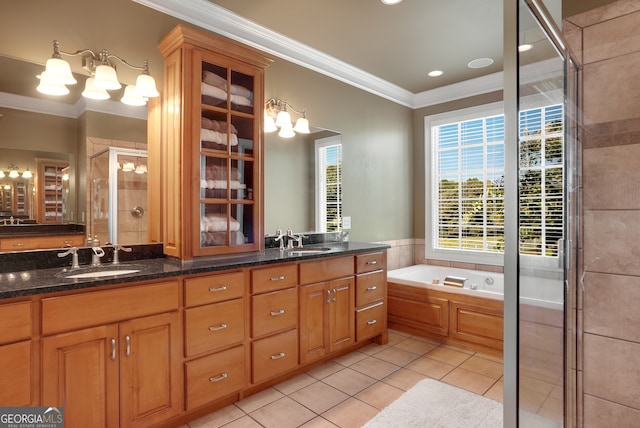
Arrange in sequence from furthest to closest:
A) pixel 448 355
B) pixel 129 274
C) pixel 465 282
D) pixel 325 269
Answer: pixel 465 282
pixel 448 355
pixel 325 269
pixel 129 274

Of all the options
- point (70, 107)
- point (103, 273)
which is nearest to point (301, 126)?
point (70, 107)

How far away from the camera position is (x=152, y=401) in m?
1.88

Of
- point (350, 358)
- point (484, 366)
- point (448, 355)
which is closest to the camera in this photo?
point (484, 366)

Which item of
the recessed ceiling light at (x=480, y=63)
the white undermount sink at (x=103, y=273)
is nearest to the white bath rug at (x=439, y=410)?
the white undermount sink at (x=103, y=273)

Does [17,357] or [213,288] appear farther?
[213,288]

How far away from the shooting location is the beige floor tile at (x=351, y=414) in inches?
82.6

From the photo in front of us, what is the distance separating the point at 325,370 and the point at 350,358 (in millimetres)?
319

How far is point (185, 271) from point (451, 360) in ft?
7.68

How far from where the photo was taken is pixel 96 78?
6.90ft

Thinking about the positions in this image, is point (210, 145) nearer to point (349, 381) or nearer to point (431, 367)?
→ point (349, 381)

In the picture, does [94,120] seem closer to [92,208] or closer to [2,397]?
[92,208]

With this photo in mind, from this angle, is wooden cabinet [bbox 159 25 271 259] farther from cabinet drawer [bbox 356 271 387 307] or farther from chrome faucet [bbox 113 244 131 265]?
cabinet drawer [bbox 356 271 387 307]

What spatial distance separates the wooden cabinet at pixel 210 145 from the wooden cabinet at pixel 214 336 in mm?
343

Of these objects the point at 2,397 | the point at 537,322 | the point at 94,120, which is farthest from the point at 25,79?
the point at 537,322
